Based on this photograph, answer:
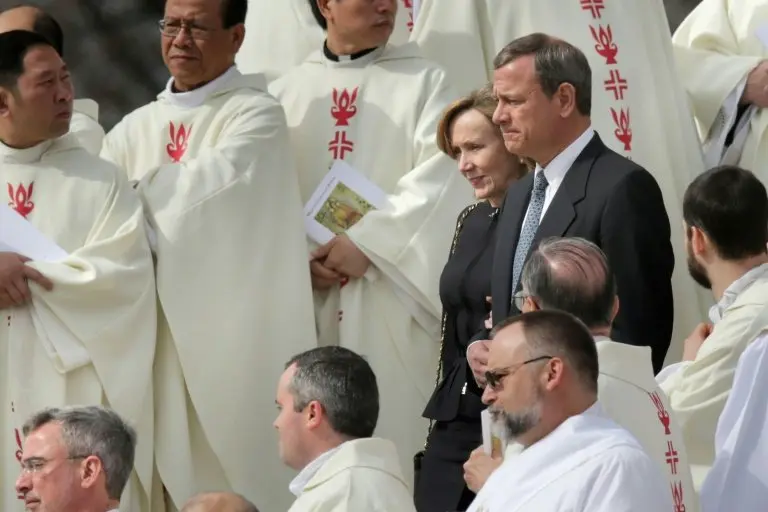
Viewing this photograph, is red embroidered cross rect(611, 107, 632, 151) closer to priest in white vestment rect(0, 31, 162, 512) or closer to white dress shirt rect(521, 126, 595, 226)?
white dress shirt rect(521, 126, 595, 226)

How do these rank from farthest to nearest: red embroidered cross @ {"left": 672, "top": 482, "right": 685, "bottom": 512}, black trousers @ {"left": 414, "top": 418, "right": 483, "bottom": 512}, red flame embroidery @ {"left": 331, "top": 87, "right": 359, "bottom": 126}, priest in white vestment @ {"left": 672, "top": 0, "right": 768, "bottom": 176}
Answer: priest in white vestment @ {"left": 672, "top": 0, "right": 768, "bottom": 176}
red flame embroidery @ {"left": 331, "top": 87, "right": 359, "bottom": 126}
black trousers @ {"left": 414, "top": 418, "right": 483, "bottom": 512}
red embroidered cross @ {"left": 672, "top": 482, "right": 685, "bottom": 512}

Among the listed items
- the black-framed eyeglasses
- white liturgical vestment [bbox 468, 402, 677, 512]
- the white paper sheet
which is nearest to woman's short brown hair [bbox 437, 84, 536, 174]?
the white paper sheet

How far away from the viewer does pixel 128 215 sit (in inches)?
277

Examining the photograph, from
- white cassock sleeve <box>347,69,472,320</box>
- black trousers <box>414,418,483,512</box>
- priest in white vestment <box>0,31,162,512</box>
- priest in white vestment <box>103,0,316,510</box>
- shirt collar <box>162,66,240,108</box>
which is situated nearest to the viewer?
black trousers <box>414,418,483,512</box>

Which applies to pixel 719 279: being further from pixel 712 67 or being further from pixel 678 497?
pixel 712 67

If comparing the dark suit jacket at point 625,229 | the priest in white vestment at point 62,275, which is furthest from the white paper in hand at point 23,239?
the dark suit jacket at point 625,229

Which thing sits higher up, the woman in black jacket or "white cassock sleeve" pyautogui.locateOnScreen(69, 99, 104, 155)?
"white cassock sleeve" pyautogui.locateOnScreen(69, 99, 104, 155)

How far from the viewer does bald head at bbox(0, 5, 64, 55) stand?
8.00m

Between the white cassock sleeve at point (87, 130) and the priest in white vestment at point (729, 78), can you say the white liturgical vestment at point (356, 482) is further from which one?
the priest in white vestment at point (729, 78)

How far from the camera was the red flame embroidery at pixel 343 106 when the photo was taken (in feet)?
24.8

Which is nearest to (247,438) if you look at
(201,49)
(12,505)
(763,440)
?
(12,505)

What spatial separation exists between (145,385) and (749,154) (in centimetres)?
243

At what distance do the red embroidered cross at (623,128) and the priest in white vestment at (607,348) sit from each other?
2.50m

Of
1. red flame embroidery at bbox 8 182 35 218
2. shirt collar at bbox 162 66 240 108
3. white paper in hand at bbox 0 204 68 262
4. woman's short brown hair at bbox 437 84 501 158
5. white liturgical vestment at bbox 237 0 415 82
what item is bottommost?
white paper in hand at bbox 0 204 68 262
